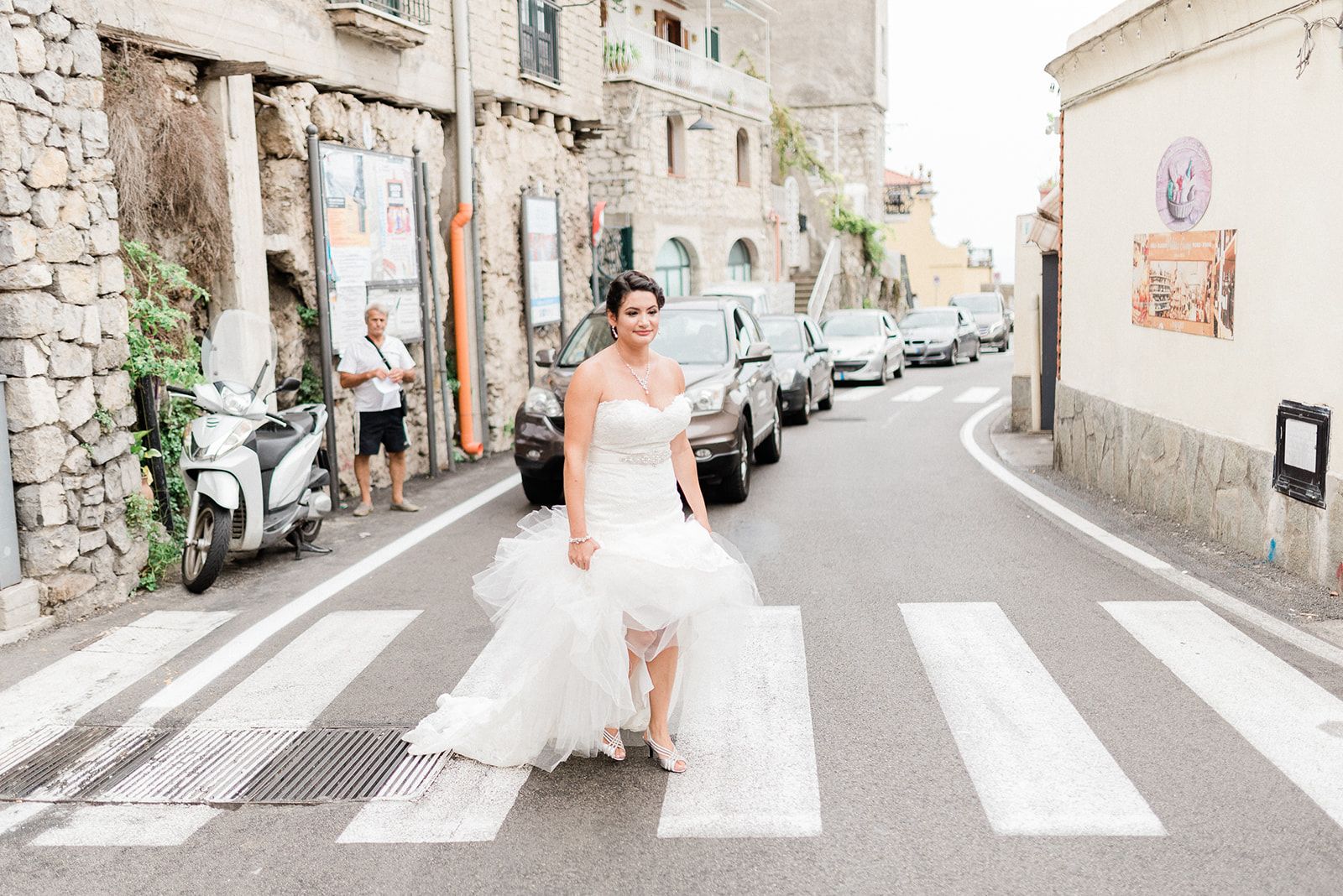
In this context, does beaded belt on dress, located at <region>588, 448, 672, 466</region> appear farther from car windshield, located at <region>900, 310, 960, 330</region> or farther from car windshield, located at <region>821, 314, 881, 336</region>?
car windshield, located at <region>900, 310, 960, 330</region>

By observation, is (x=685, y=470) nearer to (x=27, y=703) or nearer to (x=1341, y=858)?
(x=1341, y=858)

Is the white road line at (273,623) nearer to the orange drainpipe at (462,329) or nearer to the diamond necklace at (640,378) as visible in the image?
the diamond necklace at (640,378)

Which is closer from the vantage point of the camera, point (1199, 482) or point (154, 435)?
point (154, 435)

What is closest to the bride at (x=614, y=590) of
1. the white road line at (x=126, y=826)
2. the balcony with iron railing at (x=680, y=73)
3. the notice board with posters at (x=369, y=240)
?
Result: the white road line at (x=126, y=826)

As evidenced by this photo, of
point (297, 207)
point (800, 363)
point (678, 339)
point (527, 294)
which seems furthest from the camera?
point (800, 363)

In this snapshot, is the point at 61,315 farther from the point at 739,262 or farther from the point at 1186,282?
the point at 739,262

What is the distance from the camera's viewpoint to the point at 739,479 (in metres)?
11.1

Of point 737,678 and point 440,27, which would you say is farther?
point 440,27

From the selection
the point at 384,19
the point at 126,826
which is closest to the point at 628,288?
the point at 126,826

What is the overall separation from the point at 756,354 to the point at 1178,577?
4914mm

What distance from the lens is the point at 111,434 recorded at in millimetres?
7641

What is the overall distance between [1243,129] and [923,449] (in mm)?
6891

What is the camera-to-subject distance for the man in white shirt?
10.4 meters

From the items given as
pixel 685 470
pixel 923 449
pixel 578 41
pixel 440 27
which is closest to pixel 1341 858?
pixel 685 470
